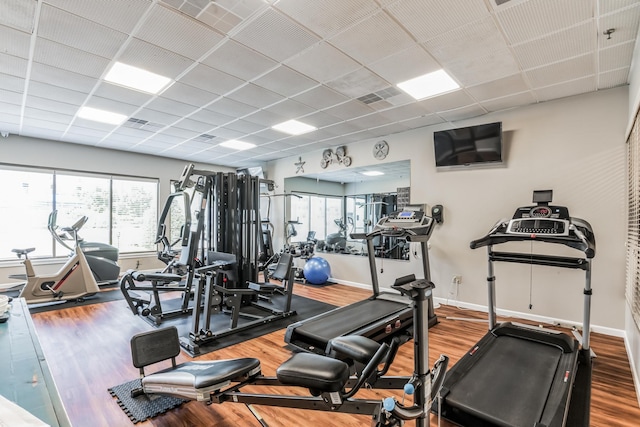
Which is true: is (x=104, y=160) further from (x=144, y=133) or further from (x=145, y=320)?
(x=145, y=320)

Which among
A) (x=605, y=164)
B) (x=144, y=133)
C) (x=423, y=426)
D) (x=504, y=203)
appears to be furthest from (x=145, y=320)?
(x=605, y=164)

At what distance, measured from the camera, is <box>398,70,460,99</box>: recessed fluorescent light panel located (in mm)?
3627

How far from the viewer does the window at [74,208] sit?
6.27 meters

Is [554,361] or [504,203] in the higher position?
[504,203]

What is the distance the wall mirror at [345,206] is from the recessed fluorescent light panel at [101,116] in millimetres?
3306

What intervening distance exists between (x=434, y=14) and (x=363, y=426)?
3.18 meters

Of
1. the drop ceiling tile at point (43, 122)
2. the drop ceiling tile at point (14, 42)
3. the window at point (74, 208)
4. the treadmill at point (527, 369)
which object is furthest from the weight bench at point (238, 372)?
the window at point (74, 208)

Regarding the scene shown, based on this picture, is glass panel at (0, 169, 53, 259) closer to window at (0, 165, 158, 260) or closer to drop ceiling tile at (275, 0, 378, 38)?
window at (0, 165, 158, 260)

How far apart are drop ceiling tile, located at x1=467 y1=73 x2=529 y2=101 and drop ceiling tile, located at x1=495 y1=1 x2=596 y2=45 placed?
82 centimetres

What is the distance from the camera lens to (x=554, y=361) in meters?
2.63

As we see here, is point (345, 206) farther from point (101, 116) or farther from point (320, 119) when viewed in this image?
point (101, 116)

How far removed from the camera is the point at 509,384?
2297mm

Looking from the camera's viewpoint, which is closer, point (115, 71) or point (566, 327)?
point (115, 71)

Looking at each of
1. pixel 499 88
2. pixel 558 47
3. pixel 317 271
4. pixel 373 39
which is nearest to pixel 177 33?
pixel 373 39
